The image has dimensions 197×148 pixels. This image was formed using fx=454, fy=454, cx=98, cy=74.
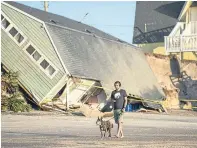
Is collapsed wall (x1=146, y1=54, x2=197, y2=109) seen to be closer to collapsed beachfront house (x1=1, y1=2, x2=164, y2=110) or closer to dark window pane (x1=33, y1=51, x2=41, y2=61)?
collapsed beachfront house (x1=1, y1=2, x2=164, y2=110)

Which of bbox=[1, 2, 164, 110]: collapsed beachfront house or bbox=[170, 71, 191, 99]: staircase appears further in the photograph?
bbox=[170, 71, 191, 99]: staircase

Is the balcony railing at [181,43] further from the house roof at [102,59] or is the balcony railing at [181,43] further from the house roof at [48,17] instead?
the house roof at [48,17]

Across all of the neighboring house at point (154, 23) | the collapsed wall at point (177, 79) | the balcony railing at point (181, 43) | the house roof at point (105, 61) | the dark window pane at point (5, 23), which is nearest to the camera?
the house roof at point (105, 61)

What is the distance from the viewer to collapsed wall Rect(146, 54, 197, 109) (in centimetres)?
3825

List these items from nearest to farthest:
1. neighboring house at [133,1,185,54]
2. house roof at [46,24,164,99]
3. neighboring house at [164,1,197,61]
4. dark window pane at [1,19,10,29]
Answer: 1. house roof at [46,24,164,99]
2. dark window pane at [1,19,10,29]
3. neighboring house at [164,1,197,61]
4. neighboring house at [133,1,185,54]

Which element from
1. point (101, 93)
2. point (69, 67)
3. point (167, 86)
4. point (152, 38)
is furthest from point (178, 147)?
point (152, 38)

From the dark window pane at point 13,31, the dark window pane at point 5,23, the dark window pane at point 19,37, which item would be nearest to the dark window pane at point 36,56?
the dark window pane at point 19,37

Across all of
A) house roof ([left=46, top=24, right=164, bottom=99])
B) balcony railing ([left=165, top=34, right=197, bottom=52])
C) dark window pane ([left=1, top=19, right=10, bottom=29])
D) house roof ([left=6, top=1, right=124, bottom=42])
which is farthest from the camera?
balcony railing ([left=165, top=34, right=197, bottom=52])

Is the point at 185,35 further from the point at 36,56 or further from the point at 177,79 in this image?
the point at 36,56

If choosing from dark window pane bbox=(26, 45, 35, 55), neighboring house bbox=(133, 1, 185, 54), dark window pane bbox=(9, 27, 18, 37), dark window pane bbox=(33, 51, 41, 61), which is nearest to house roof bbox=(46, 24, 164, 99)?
dark window pane bbox=(33, 51, 41, 61)

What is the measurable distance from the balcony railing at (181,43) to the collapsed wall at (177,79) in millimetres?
2270

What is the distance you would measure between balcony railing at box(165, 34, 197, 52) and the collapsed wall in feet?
7.45

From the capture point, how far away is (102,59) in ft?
98.8

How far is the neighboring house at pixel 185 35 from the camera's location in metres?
36.3
